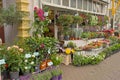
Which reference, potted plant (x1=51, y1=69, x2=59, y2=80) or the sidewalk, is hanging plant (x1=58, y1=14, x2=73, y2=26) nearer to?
the sidewalk

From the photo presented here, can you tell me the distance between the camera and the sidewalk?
614cm

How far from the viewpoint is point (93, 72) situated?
22.1 ft

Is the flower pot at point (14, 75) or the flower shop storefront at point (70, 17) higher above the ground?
the flower shop storefront at point (70, 17)

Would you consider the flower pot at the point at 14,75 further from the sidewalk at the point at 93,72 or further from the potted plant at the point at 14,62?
the sidewalk at the point at 93,72

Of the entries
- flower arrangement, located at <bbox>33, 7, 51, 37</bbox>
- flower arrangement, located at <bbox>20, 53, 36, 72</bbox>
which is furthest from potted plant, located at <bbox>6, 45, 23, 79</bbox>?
flower arrangement, located at <bbox>33, 7, 51, 37</bbox>

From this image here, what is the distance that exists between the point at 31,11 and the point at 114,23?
45.3 ft

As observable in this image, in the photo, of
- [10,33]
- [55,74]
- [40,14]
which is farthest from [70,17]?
[55,74]

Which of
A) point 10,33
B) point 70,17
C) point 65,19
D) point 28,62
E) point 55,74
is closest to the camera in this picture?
point 28,62

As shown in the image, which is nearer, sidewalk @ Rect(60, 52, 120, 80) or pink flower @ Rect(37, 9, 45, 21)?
pink flower @ Rect(37, 9, 45, 21)

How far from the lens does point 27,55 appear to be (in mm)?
4199

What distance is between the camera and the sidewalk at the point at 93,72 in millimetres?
6145

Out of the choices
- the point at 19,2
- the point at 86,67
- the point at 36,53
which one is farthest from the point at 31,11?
the point at 86,67

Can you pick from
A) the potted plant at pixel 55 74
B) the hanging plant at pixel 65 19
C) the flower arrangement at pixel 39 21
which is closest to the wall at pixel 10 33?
the flower arrangement at pixel 39 21

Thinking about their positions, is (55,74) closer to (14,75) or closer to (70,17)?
(14,75)
